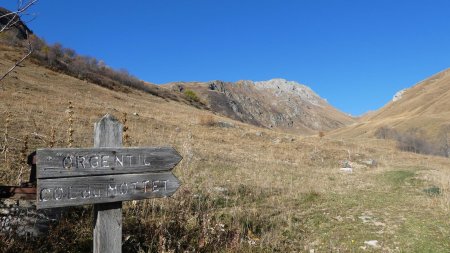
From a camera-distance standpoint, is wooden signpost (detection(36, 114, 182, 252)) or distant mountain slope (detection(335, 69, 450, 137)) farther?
distant mountain slope (detection(335, 69, 450, 137))

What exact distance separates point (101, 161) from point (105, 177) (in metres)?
0.14

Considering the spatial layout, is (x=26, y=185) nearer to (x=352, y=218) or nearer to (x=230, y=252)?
(x=230, y=252)

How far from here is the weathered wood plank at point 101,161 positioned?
3125mm

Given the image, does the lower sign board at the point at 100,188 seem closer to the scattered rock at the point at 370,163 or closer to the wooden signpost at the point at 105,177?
the wooden signpost at the point at 105,177

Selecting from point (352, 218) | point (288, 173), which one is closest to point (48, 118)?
point (288, 173)

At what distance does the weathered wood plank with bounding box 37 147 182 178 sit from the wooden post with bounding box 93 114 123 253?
13 cm

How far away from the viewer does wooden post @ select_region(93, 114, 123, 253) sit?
134 inches

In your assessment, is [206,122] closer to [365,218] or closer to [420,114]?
[365,218]

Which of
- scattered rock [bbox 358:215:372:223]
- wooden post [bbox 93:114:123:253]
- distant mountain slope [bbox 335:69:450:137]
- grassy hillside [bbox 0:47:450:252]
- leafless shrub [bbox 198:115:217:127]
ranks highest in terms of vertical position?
distant mountain slope [bbox 335:69:450:137]

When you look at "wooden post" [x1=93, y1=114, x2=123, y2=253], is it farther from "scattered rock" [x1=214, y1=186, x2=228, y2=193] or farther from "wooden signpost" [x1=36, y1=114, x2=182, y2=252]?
"scattered rock" [x1=214, y1=186, x2=228, y2=193]

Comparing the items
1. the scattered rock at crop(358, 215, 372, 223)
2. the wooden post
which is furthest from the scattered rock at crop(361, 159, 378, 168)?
the wooden post

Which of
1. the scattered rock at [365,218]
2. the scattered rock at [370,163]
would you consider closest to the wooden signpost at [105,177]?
the scattered rock at [365,218]

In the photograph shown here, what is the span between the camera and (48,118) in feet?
50.7

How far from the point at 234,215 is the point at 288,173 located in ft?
25.2
